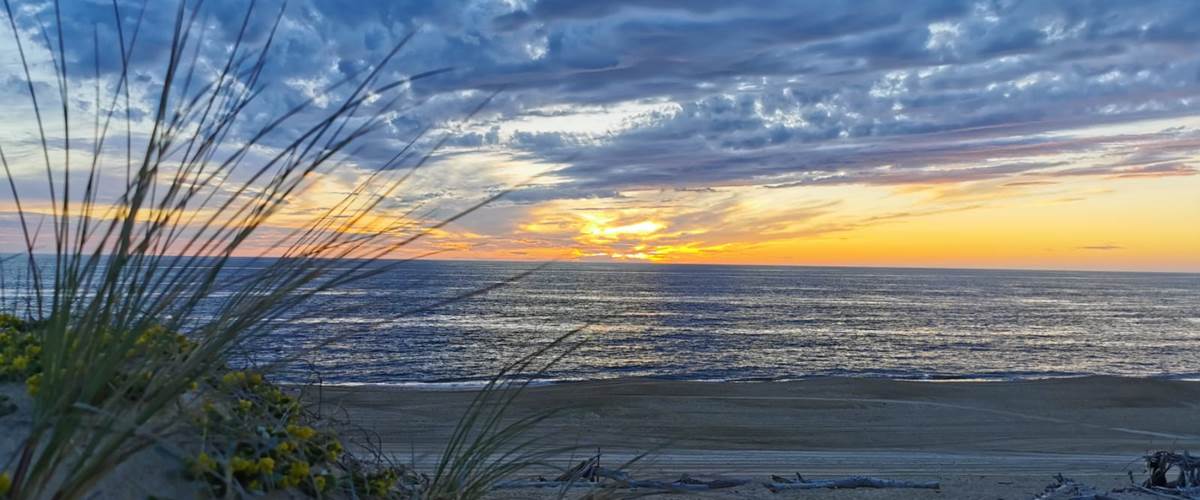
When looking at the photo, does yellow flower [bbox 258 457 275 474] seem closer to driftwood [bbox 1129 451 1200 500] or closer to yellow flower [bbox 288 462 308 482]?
yellow flower [bbox 288 462 308 482]

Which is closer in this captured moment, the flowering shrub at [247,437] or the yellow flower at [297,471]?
the flowering shrub at [247,437]

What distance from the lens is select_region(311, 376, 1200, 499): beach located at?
9.52m

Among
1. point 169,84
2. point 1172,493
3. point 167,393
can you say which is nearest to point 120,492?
point 167,393

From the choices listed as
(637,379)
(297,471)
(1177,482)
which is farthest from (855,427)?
(297,471)

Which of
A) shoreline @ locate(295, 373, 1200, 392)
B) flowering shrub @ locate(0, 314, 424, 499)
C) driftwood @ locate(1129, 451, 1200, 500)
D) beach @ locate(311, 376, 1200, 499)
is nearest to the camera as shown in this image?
flowering shrub @ locate(0, 314, 424, 499)

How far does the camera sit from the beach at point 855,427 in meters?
9.52

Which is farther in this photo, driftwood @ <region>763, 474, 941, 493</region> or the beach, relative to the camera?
the beach

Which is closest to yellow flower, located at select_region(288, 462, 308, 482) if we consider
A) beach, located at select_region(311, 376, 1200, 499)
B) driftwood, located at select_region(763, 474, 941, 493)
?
beach, located at select_region(311, 376, 1200, 499)

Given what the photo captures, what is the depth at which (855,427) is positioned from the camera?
15.4 m

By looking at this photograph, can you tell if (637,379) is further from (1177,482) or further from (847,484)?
(1177,482)

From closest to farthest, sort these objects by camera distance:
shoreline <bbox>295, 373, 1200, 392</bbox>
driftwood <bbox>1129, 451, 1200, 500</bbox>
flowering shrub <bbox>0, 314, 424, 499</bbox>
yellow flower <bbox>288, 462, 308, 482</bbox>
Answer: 1. flowering shrub <bbox>0, 314, 424, 499</bbox>
2. yellow flower <bbox>288, 462, 308, 482</bbox>
3. driftwood <bbox>1129, 451, 1200, 500</bbox>
4. shoreline <bbox>295, 373, 1200, 392</bbox>

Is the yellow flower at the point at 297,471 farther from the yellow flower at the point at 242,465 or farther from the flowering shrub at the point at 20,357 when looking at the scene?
the flowering shrub at the point at 20,357

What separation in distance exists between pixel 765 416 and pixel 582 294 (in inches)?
2628

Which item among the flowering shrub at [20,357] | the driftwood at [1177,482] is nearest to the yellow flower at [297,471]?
the flowering shrub at [20,357]
